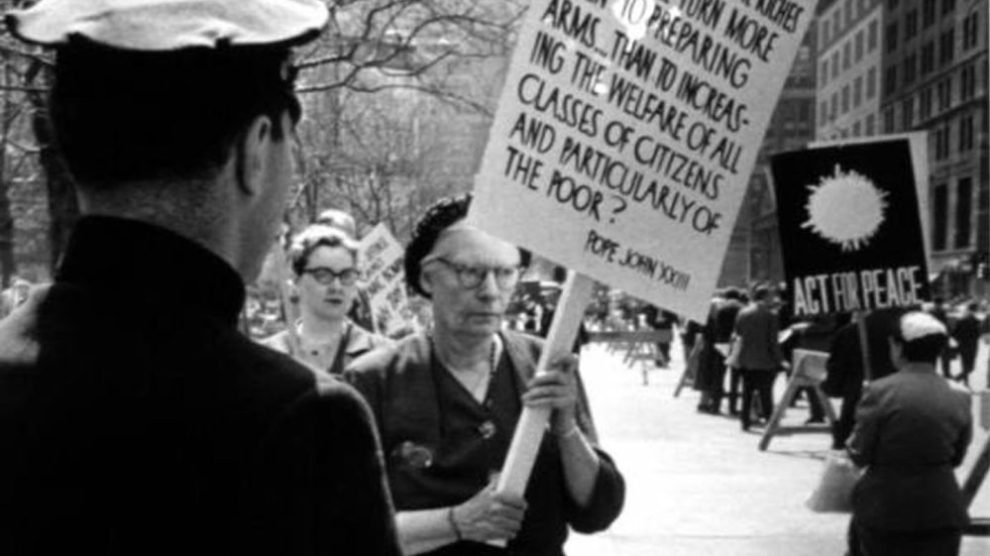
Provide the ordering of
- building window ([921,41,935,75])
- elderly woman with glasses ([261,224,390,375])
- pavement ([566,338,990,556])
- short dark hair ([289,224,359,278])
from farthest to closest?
building window ([921,41,935,75])
pavement ([566,338,990,556])
short dark hair ([289,224,359,278])
elderly woman with glasses ([261,224,390,375])

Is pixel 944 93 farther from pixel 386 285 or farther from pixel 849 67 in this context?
pixel 386 285

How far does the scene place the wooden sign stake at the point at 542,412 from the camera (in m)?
3.16

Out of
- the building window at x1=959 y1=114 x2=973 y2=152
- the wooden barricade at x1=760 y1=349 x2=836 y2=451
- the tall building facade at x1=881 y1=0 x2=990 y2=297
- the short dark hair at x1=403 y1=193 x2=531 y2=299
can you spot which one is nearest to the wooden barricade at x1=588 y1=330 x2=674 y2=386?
the wooden barricade at x1=760 y1=349 x2=836 y2=451

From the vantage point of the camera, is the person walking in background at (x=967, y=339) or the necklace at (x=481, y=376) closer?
the necklace at (x=481, y=376)

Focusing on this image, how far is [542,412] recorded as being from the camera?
3.23 m

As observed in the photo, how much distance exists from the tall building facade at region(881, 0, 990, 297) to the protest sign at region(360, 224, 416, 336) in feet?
192

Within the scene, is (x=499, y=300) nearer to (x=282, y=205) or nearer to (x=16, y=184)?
(x=282, y=205)

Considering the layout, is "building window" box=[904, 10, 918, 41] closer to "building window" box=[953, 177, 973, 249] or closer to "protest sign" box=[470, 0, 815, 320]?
"building window" box=[953, 177, 973, 249]

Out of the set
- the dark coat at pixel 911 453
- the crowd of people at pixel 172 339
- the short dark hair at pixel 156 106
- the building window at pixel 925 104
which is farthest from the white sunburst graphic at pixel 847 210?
the building window at pixel 925 104

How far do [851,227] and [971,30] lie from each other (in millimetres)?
71596

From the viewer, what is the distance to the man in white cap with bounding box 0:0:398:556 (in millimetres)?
1493

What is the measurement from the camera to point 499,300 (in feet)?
11.9

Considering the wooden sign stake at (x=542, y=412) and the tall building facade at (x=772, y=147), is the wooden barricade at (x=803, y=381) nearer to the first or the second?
the wooden sign stake at (x=542, y=412)

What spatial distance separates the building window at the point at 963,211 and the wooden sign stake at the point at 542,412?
7543 centimetres
